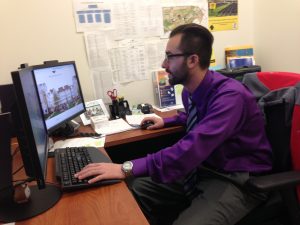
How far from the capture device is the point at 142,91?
228cm

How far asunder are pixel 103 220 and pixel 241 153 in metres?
0.69

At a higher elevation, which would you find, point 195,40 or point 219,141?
point 195,40

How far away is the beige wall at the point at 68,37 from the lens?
1.90 meters

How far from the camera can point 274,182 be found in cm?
108

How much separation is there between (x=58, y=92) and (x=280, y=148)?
118 centimetres

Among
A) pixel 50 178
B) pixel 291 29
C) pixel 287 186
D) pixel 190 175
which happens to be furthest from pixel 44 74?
pixel 291 29

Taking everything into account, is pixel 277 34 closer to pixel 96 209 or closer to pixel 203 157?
pixel 203 157

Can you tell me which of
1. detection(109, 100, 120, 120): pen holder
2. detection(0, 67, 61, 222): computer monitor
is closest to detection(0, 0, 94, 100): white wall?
detection(109, 100, 120, 120): pen holder

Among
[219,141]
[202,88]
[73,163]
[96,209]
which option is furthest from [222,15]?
[96,209]

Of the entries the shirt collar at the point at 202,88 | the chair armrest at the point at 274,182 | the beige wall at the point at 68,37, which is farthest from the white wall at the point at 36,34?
the chair armrest at the point at 274,182

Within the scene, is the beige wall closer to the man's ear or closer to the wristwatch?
the man's ear

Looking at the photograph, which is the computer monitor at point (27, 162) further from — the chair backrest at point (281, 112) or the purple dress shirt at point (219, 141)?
the chair backrest at point (281, 112)

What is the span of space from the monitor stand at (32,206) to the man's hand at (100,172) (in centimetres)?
11

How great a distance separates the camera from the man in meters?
1.12
